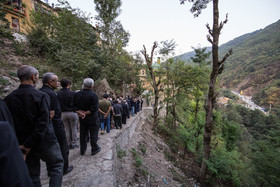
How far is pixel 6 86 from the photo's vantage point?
527 centimetres

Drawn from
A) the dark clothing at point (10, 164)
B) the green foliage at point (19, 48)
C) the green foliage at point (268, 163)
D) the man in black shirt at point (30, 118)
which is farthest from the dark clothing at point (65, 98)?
the green foliage at point (268, 163)

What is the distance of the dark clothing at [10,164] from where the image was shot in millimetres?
464

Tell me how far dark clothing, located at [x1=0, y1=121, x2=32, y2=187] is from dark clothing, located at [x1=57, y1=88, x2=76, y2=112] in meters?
3.25

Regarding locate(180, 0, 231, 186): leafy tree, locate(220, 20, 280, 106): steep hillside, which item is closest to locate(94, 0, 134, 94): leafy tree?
locate(180, 0, 231, 186): leafy tree

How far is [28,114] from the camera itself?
1.71 metres

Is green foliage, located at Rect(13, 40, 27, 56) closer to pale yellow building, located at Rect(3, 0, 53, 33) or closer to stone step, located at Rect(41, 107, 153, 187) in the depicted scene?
pale yellow building, located at Rect(3, 0, 53, 33)

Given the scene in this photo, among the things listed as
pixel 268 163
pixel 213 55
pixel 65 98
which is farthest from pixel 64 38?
pixel 268 163

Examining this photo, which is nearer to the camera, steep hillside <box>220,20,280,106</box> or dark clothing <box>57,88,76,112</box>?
dark clothing <box>57,88,76,112</box>

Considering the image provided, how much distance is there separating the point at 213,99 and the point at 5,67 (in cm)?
1094

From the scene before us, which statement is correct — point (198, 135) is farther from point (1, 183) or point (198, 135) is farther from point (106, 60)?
point (1, 183)

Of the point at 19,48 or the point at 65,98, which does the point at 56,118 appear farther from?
the point at 19,48

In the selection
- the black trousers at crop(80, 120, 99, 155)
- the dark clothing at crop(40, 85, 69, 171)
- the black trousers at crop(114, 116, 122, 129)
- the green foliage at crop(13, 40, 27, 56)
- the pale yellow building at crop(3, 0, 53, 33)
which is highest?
the pale yellow building at crop(3, 0, 53, 33)

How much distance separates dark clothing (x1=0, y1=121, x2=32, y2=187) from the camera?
464 millimetres

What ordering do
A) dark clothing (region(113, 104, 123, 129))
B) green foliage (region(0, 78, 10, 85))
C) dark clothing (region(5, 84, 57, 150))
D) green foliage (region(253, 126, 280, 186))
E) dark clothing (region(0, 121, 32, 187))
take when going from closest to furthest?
1. dark clothing (region(0, 121, 32, 187))
2. dark clothing (region(5, 84, 57, 150))
3. green foliage (region(0, 78, 10, 85))
4. dark clothing (region(113, 104, 123, 129))
5. green foliage (region(253, 126, 280, 186))
